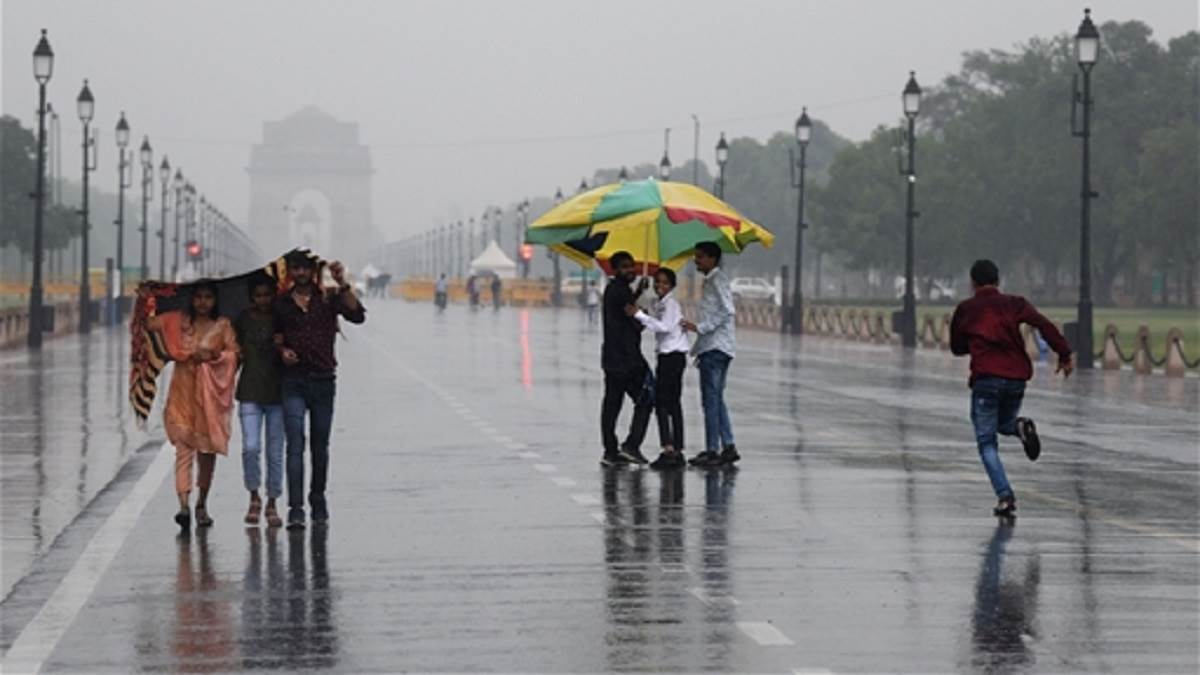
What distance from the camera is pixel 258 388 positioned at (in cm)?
1558

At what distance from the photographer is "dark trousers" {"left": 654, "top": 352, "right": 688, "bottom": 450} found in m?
20.4

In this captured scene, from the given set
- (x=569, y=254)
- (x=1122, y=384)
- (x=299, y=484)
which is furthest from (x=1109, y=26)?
(x=299, y=484)

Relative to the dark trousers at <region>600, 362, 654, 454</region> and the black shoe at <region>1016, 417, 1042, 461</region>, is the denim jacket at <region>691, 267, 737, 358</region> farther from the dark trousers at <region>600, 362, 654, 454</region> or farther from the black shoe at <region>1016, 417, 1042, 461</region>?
the black shoe at <region>1016, 417, 1042, 461</region>

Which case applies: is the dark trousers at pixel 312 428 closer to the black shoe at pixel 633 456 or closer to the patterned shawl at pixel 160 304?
the patterned shawl at pixel 160 304

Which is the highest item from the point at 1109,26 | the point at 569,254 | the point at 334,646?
the point at 1109,26

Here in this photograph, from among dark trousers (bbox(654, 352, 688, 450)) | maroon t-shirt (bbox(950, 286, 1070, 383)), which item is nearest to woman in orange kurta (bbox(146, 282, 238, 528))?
maroon t-shirt (bbox(950, 286, 1070, 383))

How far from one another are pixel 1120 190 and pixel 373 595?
98137mm

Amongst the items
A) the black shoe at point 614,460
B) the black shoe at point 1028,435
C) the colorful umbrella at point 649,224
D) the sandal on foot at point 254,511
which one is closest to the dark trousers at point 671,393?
the black shoe at point 614,460

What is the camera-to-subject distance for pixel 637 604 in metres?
11.7

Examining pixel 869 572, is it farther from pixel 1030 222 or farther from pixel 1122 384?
pixel 1030 222

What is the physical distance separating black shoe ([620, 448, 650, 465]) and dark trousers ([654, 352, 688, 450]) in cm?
21

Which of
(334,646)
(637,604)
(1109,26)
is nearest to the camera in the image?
(334,646)

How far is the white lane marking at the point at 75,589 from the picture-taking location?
33.8 feet

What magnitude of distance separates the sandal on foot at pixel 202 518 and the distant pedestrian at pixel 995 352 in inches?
193
